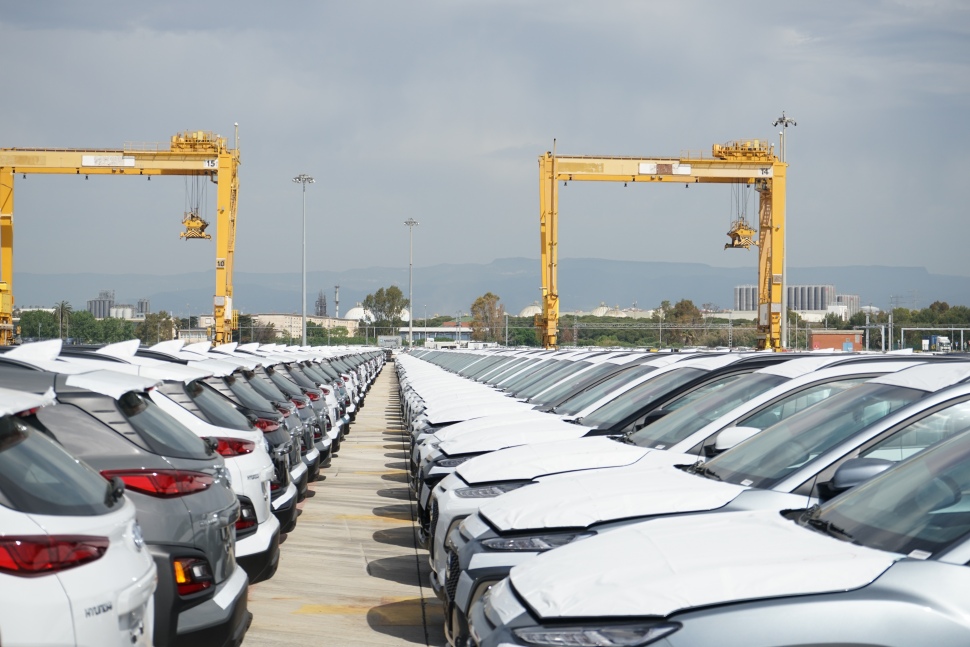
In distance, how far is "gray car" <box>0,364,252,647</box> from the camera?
5.22 m

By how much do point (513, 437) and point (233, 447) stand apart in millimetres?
2461

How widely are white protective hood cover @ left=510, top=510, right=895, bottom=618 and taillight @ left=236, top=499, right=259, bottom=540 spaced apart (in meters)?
3.19

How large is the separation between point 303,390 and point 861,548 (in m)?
11.7

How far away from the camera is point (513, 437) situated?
908 centimetres

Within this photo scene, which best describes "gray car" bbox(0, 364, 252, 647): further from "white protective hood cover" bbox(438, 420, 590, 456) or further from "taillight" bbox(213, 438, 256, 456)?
"white protective hood cover" bbox(438, 420, 590, 456)

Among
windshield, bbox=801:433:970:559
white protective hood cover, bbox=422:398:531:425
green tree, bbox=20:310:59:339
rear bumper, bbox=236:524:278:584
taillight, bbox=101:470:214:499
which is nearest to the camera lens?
windshield, bbox=801:433:970:559

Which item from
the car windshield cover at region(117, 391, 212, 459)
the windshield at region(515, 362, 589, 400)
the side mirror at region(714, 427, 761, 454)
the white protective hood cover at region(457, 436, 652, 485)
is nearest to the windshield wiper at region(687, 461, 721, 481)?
the side mirror at region(714, 427, 761, 454)

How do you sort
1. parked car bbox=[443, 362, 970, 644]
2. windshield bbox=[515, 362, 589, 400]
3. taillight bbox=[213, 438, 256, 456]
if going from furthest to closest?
windshield bbox=[515, 362, 589, 400]
taillight bbox=[213, 438, 256, 456]
parked car bbox=[443, 362, 970, 644]

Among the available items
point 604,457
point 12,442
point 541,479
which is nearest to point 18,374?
point 12,442

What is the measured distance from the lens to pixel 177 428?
6.29 m

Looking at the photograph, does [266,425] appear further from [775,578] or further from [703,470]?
[775,578]

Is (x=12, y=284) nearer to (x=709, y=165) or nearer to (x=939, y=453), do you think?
(x=709, y=165)

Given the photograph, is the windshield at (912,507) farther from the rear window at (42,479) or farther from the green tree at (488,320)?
the green tree at (488,320)

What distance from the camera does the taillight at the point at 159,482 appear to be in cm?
541
